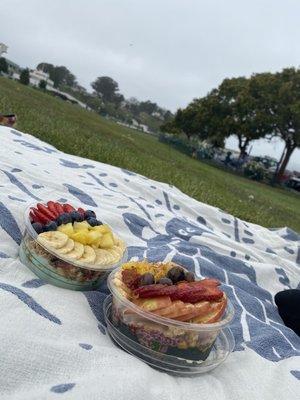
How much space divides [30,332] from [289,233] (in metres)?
4.38

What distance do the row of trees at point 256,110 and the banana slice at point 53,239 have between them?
30075mm

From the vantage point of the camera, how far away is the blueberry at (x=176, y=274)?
230cm

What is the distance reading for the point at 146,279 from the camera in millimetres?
2205

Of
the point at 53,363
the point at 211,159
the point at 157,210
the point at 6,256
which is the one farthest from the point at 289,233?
the point at 211,159

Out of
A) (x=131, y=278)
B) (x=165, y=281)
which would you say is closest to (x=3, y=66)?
(x=131, y=278)

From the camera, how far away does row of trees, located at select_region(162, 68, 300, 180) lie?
1268 inches

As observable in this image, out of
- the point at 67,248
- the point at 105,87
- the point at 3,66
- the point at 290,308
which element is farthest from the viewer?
the point at 105,87

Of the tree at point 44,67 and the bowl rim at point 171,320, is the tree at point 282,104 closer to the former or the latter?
the bowl rim at point 171,320

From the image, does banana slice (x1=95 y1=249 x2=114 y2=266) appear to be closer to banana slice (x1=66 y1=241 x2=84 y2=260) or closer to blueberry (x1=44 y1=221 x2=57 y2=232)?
banana slice (x1=66 y1=241 x2=84 y2=260)

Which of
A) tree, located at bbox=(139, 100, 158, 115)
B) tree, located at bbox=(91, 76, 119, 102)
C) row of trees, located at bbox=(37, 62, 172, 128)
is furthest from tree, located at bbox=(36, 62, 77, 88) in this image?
tree, located at bbox=(139, 100, 158, 115)

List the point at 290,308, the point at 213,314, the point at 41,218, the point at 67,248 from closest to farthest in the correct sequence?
the point at 213,314 < the point at 67,248 < the point at 41,218 < the point at 290,308


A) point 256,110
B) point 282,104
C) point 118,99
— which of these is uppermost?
point 282,104

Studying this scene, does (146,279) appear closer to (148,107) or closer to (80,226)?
(80,226)

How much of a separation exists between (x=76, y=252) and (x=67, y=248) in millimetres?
50
